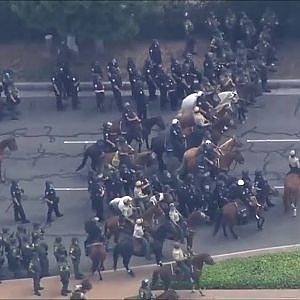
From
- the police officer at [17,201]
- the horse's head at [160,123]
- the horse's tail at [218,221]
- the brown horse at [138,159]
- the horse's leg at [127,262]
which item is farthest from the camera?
the horse's head at [160,123]

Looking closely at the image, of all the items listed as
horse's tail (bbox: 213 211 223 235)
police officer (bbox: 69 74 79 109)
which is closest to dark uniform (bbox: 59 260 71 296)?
horse's tail (bbox: 213 211 223 235)

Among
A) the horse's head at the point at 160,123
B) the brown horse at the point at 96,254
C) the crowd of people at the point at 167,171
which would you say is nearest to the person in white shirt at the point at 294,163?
the crowd of people at the point at 167,171

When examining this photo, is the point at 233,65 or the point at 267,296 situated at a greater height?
the point at 233,65

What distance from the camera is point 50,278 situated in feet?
107

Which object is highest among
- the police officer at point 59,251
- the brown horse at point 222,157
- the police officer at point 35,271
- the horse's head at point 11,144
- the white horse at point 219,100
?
the white horse at point 219,100

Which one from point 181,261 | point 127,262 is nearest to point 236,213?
point 181,261

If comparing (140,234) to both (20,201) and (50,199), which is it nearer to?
(50,199)

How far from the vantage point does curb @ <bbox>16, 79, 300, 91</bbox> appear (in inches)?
1644

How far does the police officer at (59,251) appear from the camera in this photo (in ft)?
104

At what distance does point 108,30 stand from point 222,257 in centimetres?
1134

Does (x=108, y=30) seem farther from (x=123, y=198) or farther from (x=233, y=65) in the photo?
(x=123, y=198)

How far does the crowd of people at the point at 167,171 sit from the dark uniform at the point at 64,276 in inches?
0.9

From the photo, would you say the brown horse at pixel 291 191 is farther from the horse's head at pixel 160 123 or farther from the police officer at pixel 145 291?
the police officer at pixel 145 291

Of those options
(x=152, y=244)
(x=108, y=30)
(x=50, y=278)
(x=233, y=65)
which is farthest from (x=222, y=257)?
(x=108, y=30)
